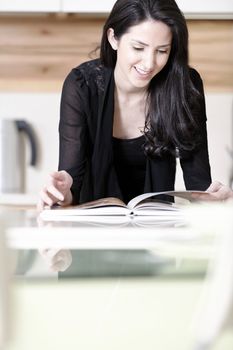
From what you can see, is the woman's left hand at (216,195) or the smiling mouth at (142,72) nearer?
the woman's left hand at (216,195)

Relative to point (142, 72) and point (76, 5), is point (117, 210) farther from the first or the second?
point (76, 5)

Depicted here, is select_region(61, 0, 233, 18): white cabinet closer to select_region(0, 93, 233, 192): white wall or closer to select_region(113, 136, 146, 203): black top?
select_region(0, 93, 233, 192): white wall

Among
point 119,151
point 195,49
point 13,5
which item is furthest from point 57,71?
point 119,151

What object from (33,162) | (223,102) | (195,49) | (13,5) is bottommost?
(33,162)

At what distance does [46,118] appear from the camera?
2.64 m

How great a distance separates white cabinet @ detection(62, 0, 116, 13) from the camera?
7.91 ft

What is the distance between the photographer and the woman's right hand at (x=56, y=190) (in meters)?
1.25

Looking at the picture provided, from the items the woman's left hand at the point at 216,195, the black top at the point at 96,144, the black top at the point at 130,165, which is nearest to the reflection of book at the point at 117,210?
the woman's left hand at the point at 216,195

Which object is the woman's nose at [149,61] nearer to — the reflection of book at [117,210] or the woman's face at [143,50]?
the woman's face at [143,50]

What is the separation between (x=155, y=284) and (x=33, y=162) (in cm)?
207

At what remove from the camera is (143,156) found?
163 centimetres

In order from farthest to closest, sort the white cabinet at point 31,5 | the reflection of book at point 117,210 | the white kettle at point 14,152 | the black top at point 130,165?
the white kettle at point 14,152 → the white cabinet at point 31,5 → the black top at point 130,165 → the reflection of book at point 117,210

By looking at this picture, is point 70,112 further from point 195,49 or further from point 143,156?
point 195,49

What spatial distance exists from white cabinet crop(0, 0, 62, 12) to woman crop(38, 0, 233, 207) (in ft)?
2.89
